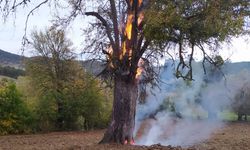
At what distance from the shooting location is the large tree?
1523 centimetres

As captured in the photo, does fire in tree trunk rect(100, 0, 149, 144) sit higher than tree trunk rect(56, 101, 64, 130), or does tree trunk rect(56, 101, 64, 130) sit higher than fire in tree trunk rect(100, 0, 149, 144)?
fire in tree trunk rect(100, 0, 149, 144)

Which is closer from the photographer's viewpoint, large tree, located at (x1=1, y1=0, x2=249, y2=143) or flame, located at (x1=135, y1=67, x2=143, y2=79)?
large tree, located at (x1=1, y1=0, x2=249, y2=143)

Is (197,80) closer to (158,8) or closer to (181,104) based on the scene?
(181,104)

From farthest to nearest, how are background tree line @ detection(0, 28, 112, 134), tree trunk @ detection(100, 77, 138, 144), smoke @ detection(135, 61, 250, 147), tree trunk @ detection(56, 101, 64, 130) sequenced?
1. tree trunk @ detection(56, 101, 64, 130)
2. background tree line @ detection(0, 28, 112, 134)
3. smoke @ detection(135, 61, 250, 147)
4. tree trunk @ detection(100, 77, 138, 144)

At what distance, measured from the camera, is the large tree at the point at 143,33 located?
15.2 m

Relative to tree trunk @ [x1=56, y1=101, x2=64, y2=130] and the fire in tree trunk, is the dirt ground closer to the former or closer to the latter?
the fire in tree trunk

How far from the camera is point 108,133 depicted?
18.9 m

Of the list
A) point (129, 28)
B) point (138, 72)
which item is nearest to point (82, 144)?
point (138, 72)

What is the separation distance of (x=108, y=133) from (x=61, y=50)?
96.8 feet

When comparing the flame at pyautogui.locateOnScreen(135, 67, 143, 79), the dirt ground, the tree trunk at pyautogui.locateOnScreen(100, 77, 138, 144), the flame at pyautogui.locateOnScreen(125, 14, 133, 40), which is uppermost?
the flame at pyautogui.locateOnScreen(125, 14, 133, 40)

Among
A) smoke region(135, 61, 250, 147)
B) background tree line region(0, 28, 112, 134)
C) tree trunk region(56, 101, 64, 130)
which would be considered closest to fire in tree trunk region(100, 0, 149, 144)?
smoke region(135, 61, 250, 147)

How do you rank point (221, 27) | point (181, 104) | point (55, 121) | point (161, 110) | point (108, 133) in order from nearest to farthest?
point (221, 27)
point (108, 133)
point (161, 110)
point (181, 104)
point (55, 121)

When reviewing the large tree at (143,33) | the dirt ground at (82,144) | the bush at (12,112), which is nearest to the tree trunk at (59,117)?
the bush at (12,112)

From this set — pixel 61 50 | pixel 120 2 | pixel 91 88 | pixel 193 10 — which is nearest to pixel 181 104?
pixel 91 88
